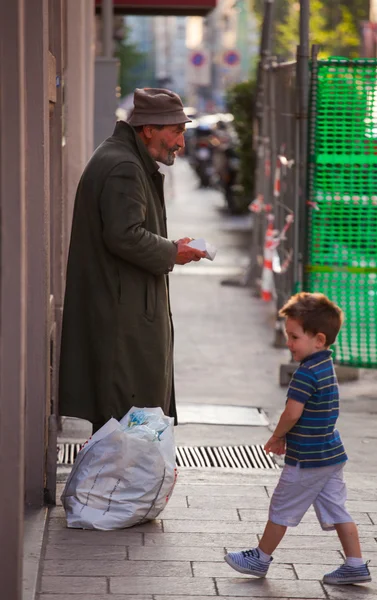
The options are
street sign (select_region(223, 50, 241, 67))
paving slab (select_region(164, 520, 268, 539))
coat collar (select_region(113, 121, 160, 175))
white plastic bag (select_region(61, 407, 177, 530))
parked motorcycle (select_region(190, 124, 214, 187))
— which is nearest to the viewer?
white plastic bag (select_region(61, 407, 177, 530))

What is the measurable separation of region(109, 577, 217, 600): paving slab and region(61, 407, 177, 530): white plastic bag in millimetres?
604

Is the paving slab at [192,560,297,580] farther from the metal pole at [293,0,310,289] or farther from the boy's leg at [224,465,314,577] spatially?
the metal pole at [293,0,310,289]

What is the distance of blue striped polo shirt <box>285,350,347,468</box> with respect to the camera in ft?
15.5

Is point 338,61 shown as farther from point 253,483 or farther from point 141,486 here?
point 141,486

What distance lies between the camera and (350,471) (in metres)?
6.73

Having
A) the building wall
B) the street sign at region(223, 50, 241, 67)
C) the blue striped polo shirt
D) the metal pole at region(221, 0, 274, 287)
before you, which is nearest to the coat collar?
the building wall

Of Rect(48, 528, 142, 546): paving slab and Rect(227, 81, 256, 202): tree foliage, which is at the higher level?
Rect(227, 81, 256, 202): tree foliage

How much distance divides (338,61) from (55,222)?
2884 mm

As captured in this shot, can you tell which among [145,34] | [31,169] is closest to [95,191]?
[31,169]

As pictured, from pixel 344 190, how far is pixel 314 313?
14.5 ft

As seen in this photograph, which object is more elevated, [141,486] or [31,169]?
[31,169]

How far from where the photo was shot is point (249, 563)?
4875 millimetres

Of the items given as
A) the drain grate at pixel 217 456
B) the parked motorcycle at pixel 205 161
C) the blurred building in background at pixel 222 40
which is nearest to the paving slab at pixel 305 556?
the drain grate at pixel 217 456

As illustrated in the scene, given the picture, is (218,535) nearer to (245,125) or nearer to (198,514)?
(198,514)
